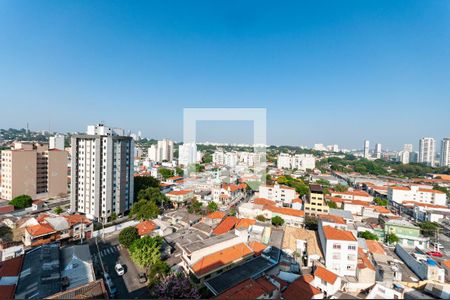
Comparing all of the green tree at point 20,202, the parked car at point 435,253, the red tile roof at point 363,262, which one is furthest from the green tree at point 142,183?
the parked car at point 435,253

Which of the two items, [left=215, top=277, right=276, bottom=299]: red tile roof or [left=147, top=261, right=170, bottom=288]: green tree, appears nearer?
[left=215, top=277, right=276, bottom=299]: red tile roof

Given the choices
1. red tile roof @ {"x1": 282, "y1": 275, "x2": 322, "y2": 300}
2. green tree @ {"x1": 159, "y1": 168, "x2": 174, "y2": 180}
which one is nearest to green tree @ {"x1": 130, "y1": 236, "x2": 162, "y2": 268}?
red tile roof @ {"x1": 282, "y1": 275, "x2": 322, "y2": 300}

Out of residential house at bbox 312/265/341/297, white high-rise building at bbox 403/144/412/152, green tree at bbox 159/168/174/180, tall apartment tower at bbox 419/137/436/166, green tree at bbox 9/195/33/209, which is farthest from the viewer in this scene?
white high-rise building at bbox 403/144/412/152

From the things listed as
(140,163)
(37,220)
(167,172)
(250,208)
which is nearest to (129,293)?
(37,220)

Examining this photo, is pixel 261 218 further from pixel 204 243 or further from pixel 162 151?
pixel 162 151

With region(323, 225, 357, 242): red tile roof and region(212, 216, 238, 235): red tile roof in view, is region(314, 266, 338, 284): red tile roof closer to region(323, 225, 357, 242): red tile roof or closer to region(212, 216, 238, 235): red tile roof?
region(323, 225, 357, 242): red tile roof

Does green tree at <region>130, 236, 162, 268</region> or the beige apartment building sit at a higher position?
the beige apartment building
